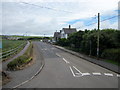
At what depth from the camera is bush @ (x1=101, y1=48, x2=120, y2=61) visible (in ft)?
61.6

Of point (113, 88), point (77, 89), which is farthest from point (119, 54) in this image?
point (77, 89)

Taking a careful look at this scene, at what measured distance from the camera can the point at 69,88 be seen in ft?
26.8

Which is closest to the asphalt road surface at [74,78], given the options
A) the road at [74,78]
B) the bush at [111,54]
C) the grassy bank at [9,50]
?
the road at [74,78]

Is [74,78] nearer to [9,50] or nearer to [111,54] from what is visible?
[111,54]

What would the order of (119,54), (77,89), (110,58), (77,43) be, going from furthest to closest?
(77,43)
(110,58)
(119,54)
(77,89)

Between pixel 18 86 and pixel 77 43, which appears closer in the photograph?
pixel 18 86

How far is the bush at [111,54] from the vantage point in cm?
1877

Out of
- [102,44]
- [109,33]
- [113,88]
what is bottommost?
[113,88]

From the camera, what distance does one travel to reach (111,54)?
20.3m

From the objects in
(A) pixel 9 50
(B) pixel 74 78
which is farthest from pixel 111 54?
(A) pixel 9 50

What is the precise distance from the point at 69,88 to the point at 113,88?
8.32 ft

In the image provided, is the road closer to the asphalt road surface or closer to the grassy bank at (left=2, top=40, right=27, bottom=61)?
the asphalt road surface

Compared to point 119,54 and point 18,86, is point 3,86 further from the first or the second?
point 119,54

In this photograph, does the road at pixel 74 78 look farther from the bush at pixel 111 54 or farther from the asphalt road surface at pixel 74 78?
the bush at pixel 111 54
